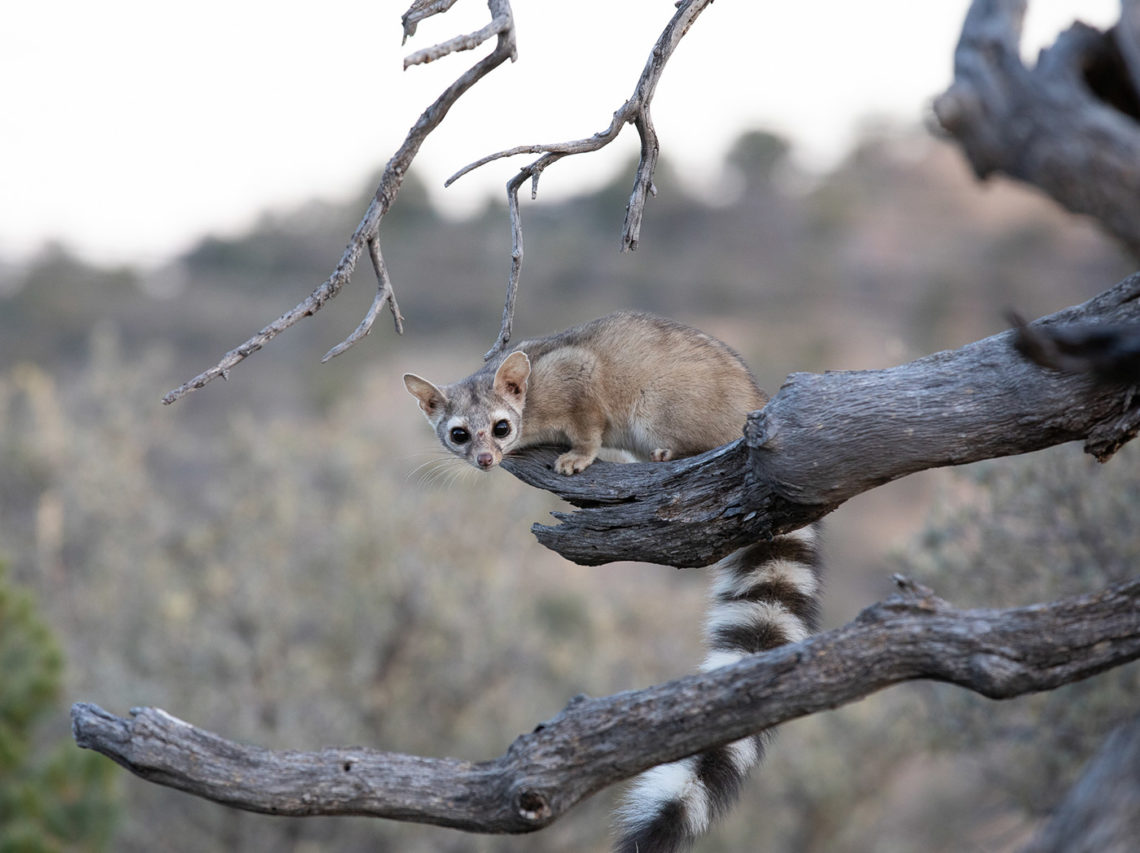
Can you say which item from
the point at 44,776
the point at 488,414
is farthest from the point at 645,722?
the point at 44,776

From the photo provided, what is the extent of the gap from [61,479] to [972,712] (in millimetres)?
14411

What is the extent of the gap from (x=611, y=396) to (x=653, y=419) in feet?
0.78

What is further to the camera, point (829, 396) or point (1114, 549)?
point (1114, 549)

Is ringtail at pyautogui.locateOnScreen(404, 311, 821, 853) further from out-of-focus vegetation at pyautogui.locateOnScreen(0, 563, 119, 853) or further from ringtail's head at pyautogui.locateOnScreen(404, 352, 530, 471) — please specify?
out-of-focus vegetation at pyautogui.locateOnScreen(0, 563, 119, 853)

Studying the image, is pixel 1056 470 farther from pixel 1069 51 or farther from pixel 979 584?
pixel 1069 51

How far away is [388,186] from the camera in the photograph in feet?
13.3

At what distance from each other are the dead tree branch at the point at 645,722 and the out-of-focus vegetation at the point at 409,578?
2.14m

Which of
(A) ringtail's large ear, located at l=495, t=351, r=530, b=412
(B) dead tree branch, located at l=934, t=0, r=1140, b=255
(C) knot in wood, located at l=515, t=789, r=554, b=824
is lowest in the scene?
(C) knot in wood, located at l=515, t=789, r=554, b=824

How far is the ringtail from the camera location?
4.41m

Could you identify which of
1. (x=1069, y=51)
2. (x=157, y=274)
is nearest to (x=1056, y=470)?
(x=1069, y=51)

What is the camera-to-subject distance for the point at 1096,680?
800 cm

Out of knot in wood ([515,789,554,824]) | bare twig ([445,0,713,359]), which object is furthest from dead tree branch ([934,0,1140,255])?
knot in wood ([515,789,554,824])

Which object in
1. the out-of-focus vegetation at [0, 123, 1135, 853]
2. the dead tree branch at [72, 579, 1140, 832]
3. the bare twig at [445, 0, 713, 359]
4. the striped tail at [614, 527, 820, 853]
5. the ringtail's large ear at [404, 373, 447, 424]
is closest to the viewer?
the dead tree branch at [72, 579, 1140, 832]

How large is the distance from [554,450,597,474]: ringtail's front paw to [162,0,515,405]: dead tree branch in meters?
1.34
